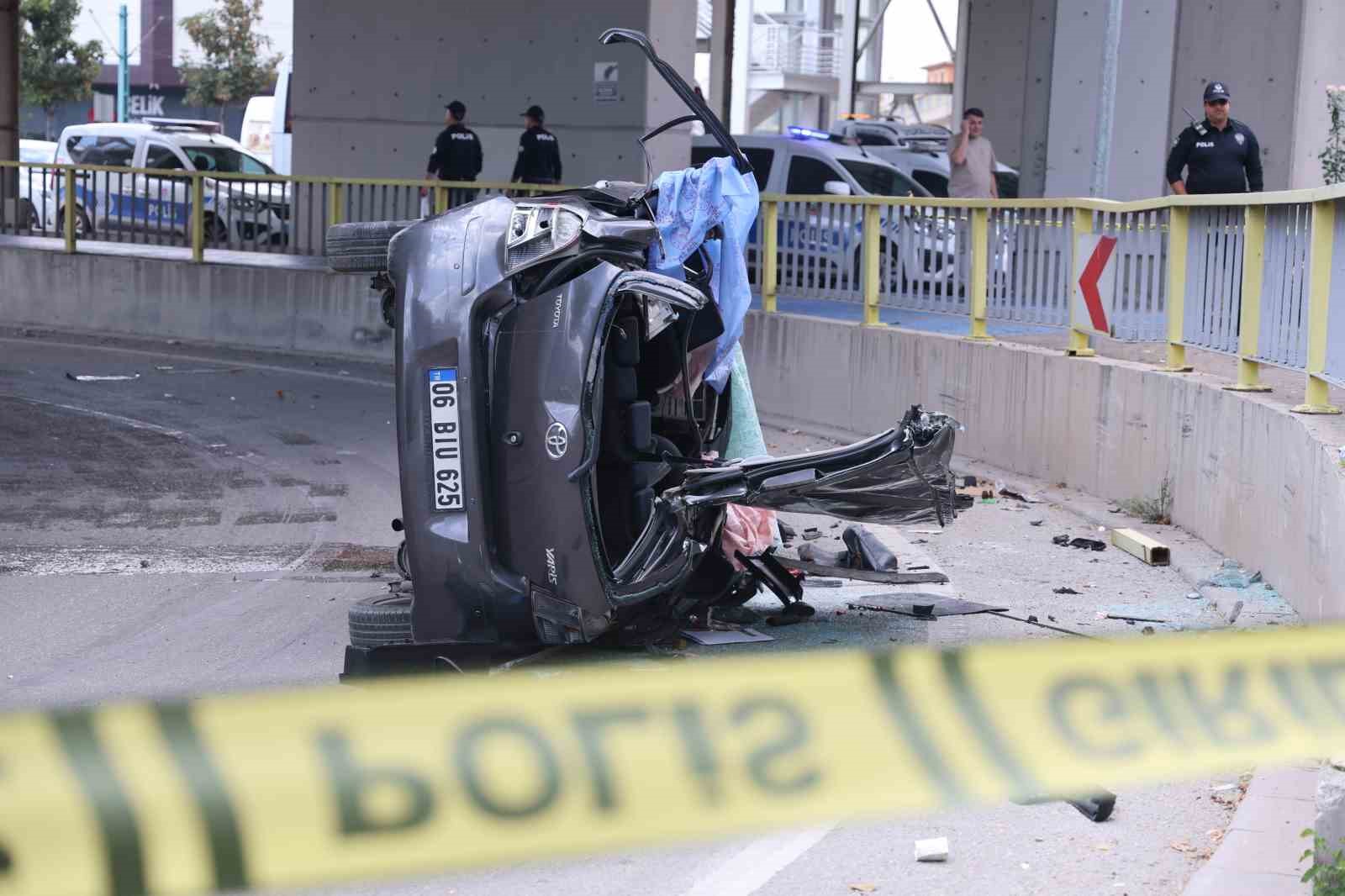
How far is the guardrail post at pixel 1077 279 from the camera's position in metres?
10.7

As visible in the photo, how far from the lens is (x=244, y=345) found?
1791 centimetres

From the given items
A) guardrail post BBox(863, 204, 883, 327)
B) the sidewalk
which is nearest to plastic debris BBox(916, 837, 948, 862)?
the sidewalk

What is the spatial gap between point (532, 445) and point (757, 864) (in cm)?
175

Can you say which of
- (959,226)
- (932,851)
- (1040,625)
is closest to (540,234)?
(932,851)

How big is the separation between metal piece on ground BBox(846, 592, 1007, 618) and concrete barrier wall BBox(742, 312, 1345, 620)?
1.30 metres

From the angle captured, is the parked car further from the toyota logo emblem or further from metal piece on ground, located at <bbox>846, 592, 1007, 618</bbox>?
the toyota logo emblem

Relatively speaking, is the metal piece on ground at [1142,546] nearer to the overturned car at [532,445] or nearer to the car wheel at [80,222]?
the overturned car at [532,445]

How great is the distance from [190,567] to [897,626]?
11.4 ft

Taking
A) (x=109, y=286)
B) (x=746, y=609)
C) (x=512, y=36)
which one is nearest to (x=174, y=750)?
(x=746, y=609)

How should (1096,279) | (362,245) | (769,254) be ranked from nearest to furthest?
(362,245), (1096,279), (769,254)

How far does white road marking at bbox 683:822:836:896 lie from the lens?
4.50 metres

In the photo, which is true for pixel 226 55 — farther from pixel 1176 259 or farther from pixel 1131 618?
pixel 1131 618

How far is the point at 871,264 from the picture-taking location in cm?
1286

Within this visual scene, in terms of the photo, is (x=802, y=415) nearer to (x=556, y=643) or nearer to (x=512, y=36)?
(x=556, y=643)
